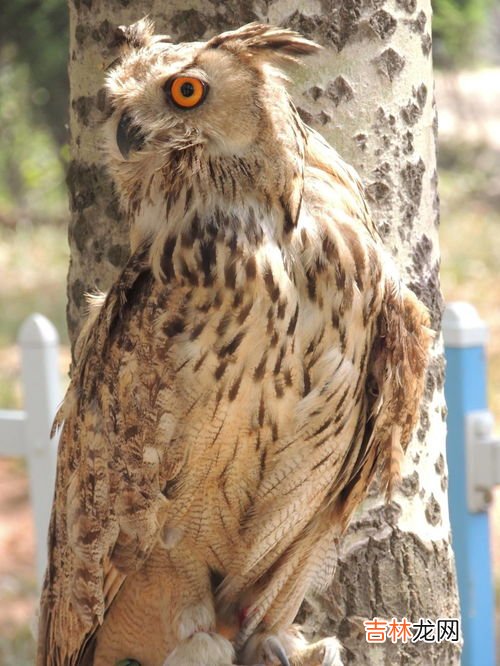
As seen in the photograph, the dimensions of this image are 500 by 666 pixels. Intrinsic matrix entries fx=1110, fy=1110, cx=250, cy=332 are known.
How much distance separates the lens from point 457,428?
353 centimetres

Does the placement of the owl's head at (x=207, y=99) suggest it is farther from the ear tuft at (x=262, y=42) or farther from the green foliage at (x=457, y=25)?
the green foliage at (x=457, y=25)

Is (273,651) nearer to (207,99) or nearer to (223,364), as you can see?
(223,364)

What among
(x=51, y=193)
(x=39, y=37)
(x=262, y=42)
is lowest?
(x=262, y=42)

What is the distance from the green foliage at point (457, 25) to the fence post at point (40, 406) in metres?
4.82

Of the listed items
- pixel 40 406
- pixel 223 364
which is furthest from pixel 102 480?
pixel 40 406

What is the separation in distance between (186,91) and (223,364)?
465 millimetres

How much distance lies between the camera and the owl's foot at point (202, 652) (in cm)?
213

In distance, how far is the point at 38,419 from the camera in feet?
13.1

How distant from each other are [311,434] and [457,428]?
161cm

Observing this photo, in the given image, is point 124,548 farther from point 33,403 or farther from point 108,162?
point 33,403

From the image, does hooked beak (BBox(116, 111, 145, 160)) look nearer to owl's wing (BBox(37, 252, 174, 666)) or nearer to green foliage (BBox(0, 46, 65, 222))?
owl's wing (BBox(37, 252, 174, 666))

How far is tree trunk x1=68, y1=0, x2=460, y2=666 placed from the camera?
219 cm

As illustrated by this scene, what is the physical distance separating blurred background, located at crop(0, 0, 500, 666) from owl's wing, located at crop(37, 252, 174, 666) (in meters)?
1.69

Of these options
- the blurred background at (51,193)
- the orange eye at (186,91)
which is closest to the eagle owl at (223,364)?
the orange eye at (186,91)
